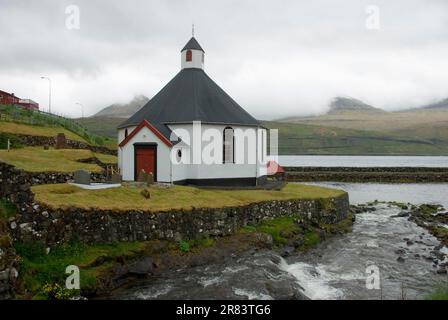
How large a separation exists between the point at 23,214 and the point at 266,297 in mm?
11455

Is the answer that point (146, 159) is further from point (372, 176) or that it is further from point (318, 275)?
point (372, 176)

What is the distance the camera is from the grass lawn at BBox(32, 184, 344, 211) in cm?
2103

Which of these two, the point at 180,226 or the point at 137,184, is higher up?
the point at 137,184

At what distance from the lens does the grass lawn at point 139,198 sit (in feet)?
69.0

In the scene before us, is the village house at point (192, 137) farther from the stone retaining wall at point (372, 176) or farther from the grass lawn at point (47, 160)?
the stone retaining wall at point (372, 176)

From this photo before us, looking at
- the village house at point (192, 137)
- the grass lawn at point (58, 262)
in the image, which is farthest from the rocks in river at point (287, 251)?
the village house at point (192, 137)

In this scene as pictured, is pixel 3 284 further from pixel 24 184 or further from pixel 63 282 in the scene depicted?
pixel 24 184

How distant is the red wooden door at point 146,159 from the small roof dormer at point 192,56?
11881 millimetres

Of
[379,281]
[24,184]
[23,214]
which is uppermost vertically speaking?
[24,184]

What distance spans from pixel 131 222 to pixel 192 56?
2435 centimetres

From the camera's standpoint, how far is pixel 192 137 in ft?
117

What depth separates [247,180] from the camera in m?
38.3

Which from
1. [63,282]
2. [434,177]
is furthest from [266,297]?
[434,177]

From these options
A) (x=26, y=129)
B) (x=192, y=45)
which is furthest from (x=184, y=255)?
(x=26, y=129)
